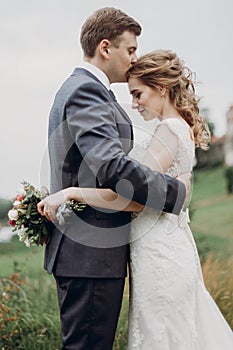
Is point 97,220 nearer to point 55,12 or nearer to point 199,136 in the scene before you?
point 199,136

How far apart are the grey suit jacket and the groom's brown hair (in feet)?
0.48

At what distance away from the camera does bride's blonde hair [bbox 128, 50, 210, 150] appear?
3195mm

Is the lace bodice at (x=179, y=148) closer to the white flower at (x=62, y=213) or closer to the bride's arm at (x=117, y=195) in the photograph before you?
the bride's arm at (x=117, y=195)

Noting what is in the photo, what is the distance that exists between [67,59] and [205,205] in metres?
1.58

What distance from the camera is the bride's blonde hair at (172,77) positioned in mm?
3195

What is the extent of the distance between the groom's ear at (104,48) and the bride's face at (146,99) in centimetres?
21

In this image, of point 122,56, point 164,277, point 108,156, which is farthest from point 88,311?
point 122,56

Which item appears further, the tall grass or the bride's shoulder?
the tall grass

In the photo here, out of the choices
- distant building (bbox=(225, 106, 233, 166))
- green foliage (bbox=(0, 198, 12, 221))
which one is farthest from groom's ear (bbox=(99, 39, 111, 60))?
distant building (bbox=(225, 106, 233, 166))

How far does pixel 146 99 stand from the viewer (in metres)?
3.26

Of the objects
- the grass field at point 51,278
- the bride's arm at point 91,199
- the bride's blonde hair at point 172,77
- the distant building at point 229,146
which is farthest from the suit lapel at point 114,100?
the distant building at point 229,146

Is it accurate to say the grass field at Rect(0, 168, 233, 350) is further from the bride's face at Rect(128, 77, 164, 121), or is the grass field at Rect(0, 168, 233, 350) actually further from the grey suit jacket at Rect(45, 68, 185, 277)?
the bride's face at Rect(128, 77, 164, 121)

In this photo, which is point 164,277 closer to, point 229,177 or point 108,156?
point 108,156

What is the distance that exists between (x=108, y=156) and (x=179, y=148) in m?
0.48
